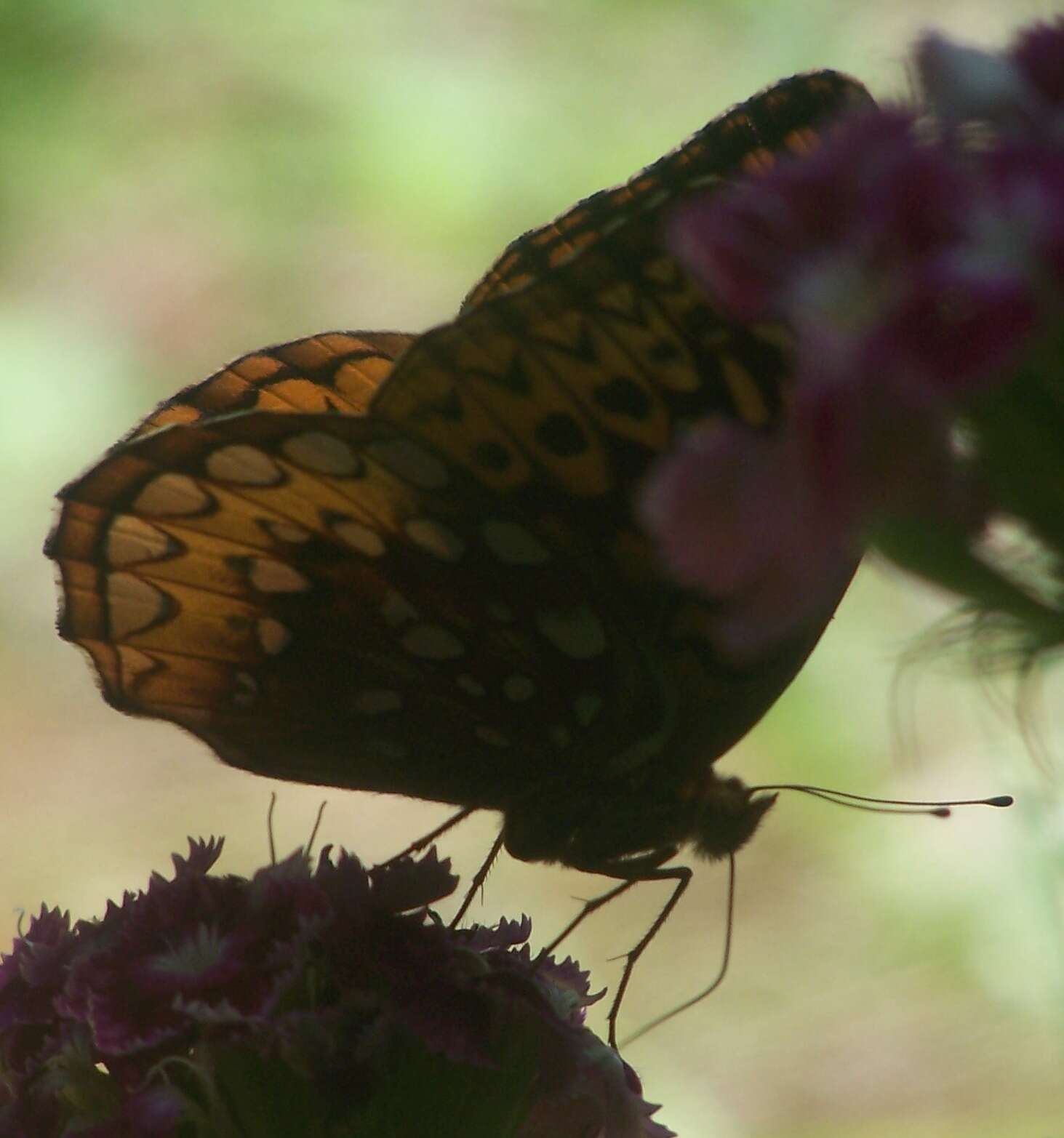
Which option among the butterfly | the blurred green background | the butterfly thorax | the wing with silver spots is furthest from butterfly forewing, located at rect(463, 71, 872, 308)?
the blurred green background

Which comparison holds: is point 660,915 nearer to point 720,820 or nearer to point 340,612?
point 720,820

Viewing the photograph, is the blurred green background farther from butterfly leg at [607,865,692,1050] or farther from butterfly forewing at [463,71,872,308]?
butterfly forewing at [463,71,872,308]

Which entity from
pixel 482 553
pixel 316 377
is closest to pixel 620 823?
pixel 482 553

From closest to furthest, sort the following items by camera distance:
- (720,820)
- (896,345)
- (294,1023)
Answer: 1. (896,345)
2. (294,1023)
3. (720,820)

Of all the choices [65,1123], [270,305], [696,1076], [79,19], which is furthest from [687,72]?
[65,1123]

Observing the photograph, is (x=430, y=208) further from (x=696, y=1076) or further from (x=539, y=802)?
(x=539, y=802)

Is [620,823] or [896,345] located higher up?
[620,823]

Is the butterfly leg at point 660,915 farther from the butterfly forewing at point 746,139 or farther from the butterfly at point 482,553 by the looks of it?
the butterfly forewing at point 746,139
